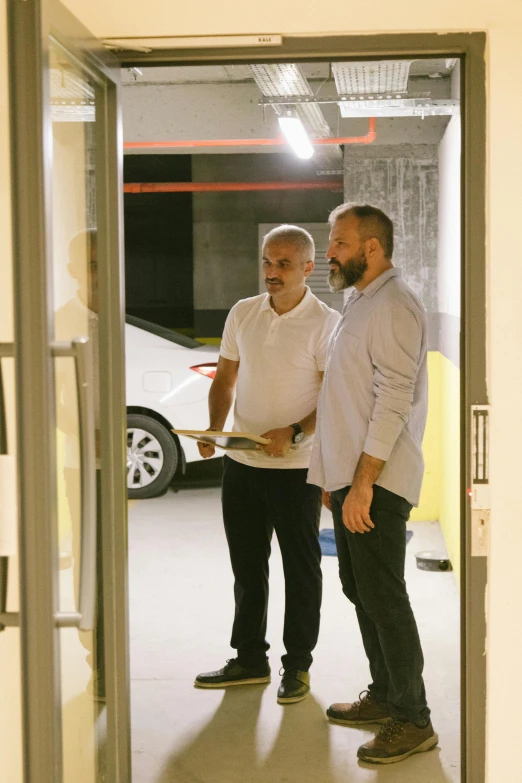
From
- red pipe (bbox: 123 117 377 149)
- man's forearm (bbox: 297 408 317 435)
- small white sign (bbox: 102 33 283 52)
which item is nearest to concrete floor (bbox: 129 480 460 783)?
man's forearm (bbox: 297 408 317 435)

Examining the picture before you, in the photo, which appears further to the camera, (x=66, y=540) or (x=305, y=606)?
(x=305, y=606)

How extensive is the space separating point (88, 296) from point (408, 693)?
167cm

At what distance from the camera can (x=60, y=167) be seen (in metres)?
2.25

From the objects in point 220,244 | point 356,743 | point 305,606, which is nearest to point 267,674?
point 305,606

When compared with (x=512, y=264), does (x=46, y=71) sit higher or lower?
higher

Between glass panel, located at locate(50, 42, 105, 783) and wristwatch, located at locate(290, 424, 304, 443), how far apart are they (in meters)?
1.09

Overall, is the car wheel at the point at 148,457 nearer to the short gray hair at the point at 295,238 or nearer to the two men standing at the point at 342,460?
the two men standing at the point at 342,460

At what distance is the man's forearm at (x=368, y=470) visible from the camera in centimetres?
290

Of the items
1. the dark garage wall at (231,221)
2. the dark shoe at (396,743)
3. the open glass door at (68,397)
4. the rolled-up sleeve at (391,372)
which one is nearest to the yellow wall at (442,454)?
the dark shoe at (396,743)

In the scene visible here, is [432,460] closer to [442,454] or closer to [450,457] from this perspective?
[442,454]

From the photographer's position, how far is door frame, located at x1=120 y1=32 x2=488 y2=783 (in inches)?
95.7

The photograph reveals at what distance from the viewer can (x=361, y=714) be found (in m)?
3.39

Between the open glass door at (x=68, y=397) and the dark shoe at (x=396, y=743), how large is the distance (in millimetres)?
834

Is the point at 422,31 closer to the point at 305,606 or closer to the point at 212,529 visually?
the point at 305,606
